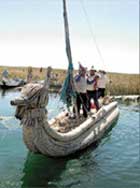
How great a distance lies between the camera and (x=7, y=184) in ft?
35.4

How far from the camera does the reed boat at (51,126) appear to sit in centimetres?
1103

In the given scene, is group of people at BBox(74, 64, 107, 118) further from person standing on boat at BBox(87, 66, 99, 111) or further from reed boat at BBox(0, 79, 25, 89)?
reed boat at BBox(0, 79, 25, 89)

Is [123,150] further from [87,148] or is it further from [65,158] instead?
[65,158]

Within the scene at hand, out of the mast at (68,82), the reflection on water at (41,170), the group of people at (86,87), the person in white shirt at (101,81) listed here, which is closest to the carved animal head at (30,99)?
the reflection on water at (41,170)

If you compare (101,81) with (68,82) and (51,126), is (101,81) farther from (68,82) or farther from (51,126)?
(51,126)

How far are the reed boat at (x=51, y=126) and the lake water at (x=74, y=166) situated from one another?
1.45ft

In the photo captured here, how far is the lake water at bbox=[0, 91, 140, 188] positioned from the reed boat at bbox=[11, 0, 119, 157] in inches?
17.4

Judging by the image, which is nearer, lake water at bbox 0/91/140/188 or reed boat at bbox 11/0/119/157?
reed boat at bbox 11/0/119/157

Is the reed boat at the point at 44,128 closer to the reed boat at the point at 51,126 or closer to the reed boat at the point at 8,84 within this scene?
the reed boat at the point at 51,126

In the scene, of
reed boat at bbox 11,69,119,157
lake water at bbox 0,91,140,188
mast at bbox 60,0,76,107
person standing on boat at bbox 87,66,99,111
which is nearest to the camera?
reed boat at bbox 11,69,119,157

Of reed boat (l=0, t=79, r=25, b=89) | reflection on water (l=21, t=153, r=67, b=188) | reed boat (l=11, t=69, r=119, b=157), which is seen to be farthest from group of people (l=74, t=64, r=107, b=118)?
reed boat (l=0, t=79, r=25, b=89)

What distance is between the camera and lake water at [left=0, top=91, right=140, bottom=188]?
1141cm

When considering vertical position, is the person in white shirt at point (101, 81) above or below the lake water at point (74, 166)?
above

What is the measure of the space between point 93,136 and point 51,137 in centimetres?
370
